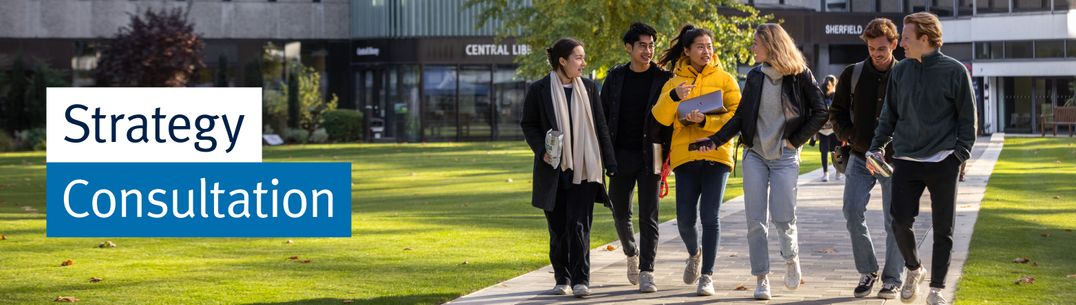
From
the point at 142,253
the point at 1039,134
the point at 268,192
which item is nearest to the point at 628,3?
the point at 268,192

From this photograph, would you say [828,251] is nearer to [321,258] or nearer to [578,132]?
[578,132]

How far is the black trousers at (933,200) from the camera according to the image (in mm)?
9086

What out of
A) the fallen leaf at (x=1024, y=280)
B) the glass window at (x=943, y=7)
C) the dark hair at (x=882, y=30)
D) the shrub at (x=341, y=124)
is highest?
the glass window at (x=943, y=7)

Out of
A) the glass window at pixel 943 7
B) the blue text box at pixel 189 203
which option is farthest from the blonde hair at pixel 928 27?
the glass window at pixel 943 7

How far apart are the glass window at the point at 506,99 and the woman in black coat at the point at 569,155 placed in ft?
147

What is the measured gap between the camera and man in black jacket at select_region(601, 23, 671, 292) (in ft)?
33.2

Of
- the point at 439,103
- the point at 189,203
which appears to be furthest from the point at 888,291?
the point at 439,103

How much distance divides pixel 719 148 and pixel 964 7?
55241 millimetres

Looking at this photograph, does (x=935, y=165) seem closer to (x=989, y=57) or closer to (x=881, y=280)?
(x=881, y=280)

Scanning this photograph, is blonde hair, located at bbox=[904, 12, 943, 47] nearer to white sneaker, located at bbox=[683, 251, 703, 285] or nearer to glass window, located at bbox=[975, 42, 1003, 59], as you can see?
white sneaker, located at bbox=[683, 251, 703, 285]

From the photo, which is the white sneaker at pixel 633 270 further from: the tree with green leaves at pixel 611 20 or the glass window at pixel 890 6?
the glass window at pixel 890 6

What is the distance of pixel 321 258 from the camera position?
1316 cm

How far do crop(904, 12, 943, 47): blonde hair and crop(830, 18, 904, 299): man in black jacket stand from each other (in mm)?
460

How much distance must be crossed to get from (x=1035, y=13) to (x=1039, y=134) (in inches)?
185
